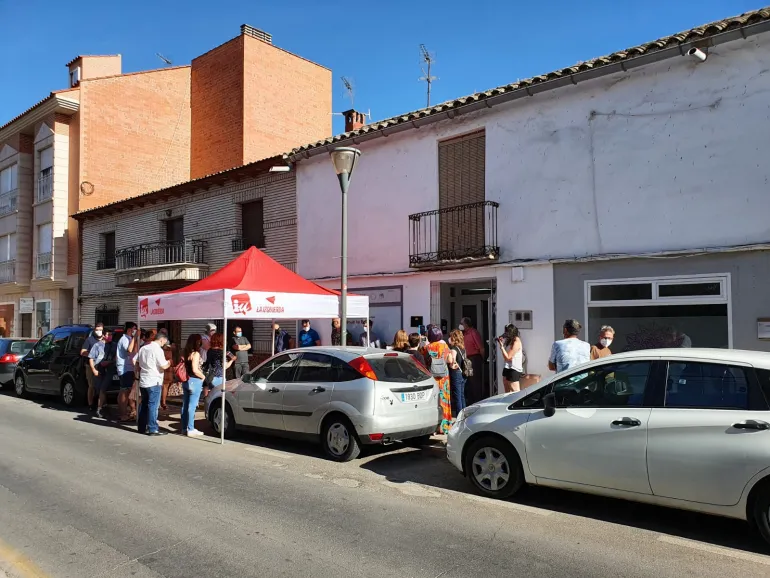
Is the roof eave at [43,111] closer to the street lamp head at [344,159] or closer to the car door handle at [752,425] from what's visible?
the street lamp head at [344,159]

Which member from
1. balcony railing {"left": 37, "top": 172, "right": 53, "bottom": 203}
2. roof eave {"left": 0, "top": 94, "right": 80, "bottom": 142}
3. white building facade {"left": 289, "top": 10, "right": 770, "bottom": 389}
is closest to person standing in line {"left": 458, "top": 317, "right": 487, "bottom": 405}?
white building facade {"left": 289, "top": 10, "right": 770, "bottom": 389}

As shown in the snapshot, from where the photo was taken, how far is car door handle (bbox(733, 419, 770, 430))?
4387 mm

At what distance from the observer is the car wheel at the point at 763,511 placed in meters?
4.34

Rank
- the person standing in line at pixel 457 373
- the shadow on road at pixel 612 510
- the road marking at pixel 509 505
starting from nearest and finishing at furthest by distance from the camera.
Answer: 1. the shadow on road at pixel 612 510
2. the road marking at pixel 509 505
3. the person standing in line at pixel 457 373

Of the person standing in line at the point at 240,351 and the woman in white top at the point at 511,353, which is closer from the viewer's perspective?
the woman in white top at the point at 511,353

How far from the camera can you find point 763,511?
4363mm

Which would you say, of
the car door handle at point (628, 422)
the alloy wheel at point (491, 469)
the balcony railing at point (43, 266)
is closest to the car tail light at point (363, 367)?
the alloy wheel at point (491, 469)

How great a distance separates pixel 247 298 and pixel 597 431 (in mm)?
5694

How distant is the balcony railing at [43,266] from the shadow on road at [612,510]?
72.4 feet

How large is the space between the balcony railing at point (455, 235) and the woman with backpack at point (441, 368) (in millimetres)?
2805

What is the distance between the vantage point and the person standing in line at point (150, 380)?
916 cm

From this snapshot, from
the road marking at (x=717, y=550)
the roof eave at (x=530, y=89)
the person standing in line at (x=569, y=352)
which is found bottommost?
the road marking at (x=717, y=550)

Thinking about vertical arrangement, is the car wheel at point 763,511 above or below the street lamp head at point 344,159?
below

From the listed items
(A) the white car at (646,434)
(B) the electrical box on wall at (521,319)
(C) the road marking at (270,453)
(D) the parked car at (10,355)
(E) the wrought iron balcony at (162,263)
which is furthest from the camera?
(E) the wrought iron balcony at (162,263)
